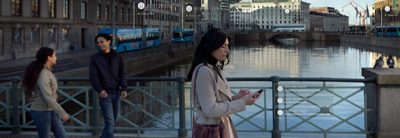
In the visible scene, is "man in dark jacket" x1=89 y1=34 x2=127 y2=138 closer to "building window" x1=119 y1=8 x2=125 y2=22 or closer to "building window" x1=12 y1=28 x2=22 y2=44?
"building window" x1=12 y1=28 x2=22 y2=44

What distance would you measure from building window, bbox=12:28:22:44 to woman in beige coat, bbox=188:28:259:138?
140 ft

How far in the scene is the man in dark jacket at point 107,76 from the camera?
27.2ft

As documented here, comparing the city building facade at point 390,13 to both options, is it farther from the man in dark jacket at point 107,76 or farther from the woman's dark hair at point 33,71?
the woman's dark hair at point 33,71

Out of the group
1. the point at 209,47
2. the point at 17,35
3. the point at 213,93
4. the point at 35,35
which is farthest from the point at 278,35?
the point at 213,93

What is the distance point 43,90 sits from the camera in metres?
7.22

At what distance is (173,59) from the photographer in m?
64.9

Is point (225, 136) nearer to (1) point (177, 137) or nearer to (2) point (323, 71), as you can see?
(1) point (177, 137)

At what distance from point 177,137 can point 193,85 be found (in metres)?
4.76

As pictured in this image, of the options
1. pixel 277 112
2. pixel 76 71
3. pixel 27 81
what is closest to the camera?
pixel 27 81

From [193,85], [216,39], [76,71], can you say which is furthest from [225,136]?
[76,71]

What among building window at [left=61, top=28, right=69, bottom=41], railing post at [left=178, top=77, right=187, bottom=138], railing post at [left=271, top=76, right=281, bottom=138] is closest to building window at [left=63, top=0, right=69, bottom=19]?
building window at [left=61, top=28, right=69, bottom=41]

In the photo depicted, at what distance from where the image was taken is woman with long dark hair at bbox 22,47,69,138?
7.24 meters

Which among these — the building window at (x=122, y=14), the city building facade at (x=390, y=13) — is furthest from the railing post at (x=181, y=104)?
the city building facade at (x=390, y=13)

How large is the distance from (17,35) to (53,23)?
801 centimetres
